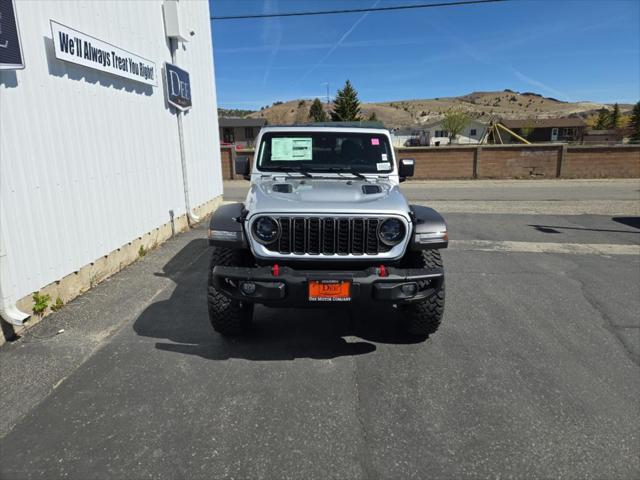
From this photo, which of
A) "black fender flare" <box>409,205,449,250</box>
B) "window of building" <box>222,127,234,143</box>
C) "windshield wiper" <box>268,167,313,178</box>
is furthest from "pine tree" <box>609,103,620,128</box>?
"black fender flare" <box>409,205,449,250</box>

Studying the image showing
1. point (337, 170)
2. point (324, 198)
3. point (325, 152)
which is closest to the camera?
point (324, 198)

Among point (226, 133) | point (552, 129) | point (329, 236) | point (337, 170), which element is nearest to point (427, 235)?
point (329, 236)

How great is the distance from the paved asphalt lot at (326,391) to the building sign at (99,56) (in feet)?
8.92

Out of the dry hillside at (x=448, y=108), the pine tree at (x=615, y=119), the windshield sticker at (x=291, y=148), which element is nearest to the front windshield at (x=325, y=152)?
the windshield sticker at (x=291, y=148)

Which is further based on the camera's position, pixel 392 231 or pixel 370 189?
pixel 370 189

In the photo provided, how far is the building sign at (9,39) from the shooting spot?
3580 millimetres

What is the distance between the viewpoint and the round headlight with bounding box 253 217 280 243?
3.26 m

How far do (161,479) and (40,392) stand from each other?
1.44 meters

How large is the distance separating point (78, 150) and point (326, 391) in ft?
13.2

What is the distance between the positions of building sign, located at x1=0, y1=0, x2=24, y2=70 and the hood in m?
2.35

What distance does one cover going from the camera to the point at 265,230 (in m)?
3.29

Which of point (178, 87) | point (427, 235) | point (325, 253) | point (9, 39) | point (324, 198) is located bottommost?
point (325, 253)

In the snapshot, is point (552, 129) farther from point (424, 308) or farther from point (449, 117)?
point (424, 308)

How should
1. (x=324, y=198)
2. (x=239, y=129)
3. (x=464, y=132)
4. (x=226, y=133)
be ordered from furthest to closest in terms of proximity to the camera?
(x=464, y=132)
(x=239, y=129)
(x=226, y=133)
(x=324, y=198)
